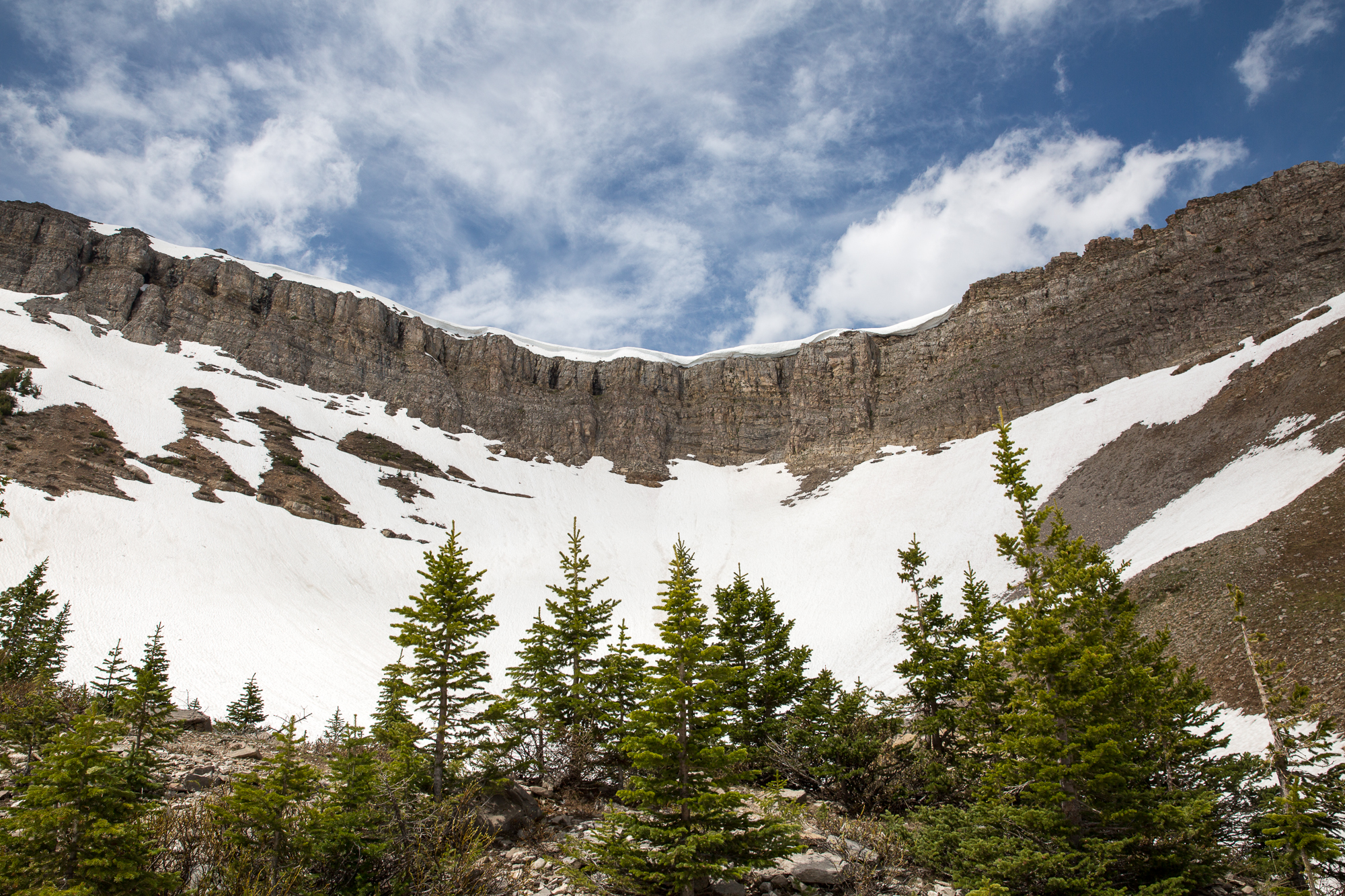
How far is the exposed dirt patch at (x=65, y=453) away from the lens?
35.5 meters

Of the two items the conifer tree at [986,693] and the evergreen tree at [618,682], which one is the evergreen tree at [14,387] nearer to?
the evergreen tree at [618,682]

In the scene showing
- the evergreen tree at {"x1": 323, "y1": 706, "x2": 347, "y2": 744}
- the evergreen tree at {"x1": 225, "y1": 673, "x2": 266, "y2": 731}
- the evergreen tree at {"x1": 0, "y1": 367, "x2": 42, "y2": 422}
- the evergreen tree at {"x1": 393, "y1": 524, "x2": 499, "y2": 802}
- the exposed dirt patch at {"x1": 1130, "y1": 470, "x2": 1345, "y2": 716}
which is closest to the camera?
the evergreen tree at {"x1": 393, "y1": 524, "x2": 499, "y2": 802}

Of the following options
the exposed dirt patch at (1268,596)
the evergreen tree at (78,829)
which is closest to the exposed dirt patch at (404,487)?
the evergreen tree at (78,829)

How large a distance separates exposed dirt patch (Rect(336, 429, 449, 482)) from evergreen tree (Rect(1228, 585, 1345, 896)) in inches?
2360

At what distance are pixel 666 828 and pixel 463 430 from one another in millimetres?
68298

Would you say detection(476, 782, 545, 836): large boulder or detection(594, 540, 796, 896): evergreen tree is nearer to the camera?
detection(594, 540, 796, 896): evergreen tree

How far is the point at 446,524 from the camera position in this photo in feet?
172

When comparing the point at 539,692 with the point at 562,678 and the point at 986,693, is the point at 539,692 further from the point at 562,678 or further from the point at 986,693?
the point at 986,693

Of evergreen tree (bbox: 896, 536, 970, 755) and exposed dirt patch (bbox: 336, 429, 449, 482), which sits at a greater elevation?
exposed dirt patch (bbox: 336, 429, 449, 482)

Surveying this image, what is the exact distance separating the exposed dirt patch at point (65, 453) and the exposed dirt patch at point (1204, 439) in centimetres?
5665

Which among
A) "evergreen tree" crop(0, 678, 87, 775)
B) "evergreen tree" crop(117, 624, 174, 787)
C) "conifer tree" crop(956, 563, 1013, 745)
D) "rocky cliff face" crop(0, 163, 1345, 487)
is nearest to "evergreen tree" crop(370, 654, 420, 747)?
"evergreen tree" crop(117, 624, 174, 787)

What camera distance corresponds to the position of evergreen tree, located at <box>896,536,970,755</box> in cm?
1409

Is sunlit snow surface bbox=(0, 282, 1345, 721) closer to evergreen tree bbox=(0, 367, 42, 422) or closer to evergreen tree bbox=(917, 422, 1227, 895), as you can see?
evergreen tree bbox=(0, 367, 42, 422)

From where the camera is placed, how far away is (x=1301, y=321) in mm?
41562
